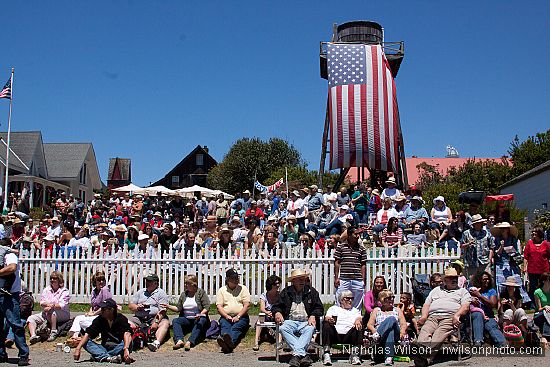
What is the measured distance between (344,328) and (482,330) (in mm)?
2036

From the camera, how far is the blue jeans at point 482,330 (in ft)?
29.3

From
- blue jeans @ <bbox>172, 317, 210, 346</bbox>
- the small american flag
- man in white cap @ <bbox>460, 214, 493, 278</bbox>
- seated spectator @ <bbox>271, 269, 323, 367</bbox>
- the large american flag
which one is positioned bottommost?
blue jeans @ <bbox>172, 317, 210, 346</bbox>

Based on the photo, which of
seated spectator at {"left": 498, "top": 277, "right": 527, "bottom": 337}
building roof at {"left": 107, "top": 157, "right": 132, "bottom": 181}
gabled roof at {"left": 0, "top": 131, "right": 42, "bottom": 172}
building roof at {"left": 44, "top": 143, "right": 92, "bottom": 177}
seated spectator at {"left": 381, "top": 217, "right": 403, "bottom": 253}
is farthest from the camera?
building roof at {"left": 107, "top": 157, "right": 132, "bottom": 181}

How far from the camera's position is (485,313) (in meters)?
9.37

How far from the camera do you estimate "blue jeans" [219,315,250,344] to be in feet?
31.6

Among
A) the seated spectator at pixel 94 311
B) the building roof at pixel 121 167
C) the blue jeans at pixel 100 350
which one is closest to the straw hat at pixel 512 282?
the blue jeans at pixel 100 350

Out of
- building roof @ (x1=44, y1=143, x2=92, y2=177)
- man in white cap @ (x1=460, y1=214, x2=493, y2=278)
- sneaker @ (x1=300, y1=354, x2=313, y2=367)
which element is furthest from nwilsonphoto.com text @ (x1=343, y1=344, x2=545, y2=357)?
Result: building roof @ (x1=44, y1=143, x2=92, y2=177)

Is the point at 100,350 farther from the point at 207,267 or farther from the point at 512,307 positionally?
the point at 512,307

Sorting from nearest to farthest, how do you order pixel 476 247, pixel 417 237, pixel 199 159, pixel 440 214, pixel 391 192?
pixel 476 247, pixel 417 237, pixel 440 214, pixel 391 192, pixel 199 159

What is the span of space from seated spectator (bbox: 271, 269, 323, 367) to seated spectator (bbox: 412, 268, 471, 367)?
4.87 ft

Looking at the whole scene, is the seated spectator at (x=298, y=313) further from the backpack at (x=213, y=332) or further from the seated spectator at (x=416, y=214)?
the seated spectator at (x=416, y=214)

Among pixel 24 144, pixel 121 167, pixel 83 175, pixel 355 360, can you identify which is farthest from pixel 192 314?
pixel 121 167

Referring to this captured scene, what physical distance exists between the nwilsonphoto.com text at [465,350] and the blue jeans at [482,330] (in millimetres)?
101

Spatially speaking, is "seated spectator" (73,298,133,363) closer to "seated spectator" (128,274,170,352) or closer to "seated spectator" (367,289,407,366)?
"seated spectator" (128,274,170,352)
